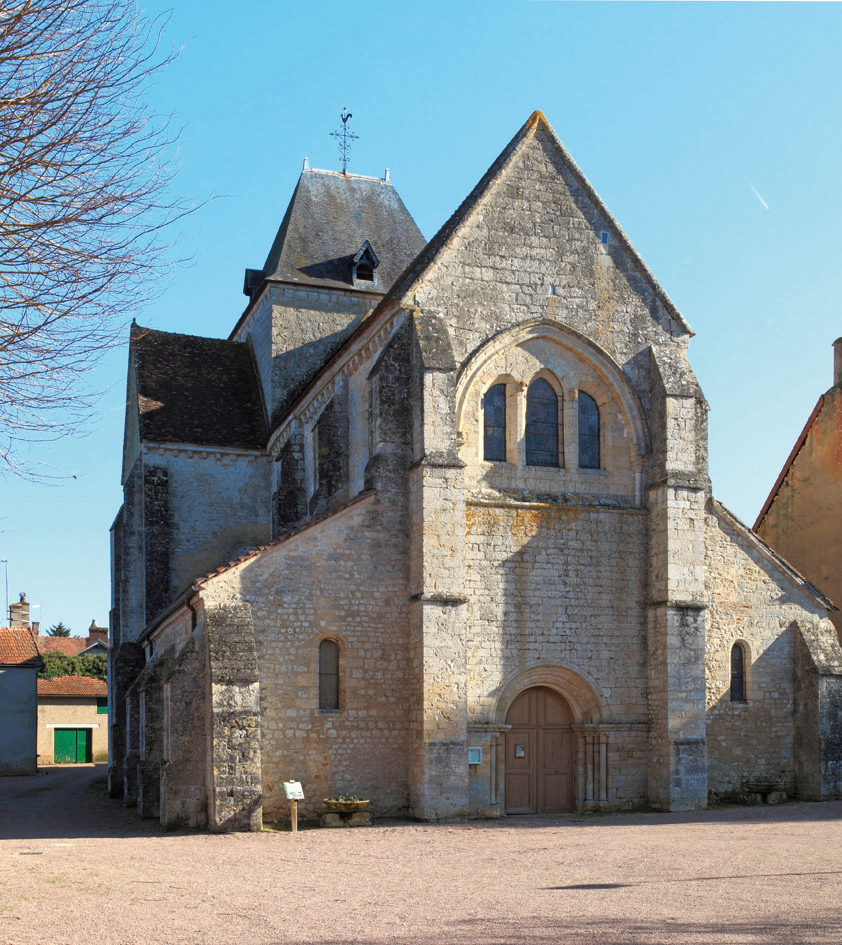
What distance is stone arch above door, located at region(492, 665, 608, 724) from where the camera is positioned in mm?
17375

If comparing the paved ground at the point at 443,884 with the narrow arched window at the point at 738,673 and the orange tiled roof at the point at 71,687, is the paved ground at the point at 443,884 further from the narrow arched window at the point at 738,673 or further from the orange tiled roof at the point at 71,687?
the orange tiled roof at the point at 71,687

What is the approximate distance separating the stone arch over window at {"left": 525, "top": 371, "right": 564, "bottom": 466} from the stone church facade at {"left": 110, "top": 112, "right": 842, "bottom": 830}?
2.0 inches

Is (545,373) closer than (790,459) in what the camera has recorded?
Yes

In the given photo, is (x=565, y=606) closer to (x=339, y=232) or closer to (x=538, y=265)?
(x=538, y=265)

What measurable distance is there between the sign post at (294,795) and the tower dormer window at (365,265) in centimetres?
1581

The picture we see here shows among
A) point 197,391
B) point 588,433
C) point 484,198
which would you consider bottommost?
point 588,433

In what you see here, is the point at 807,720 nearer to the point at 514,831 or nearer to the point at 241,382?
the point at 514,831

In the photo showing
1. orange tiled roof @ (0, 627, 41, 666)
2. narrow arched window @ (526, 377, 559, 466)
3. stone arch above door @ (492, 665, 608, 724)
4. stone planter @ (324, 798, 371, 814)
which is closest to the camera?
stone planter @ (324, 798, 371, 814)

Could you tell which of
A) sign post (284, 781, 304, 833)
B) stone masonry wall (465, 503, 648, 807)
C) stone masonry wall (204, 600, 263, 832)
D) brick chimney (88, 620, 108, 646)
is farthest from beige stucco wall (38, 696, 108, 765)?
stone masonry wall (465, 503, 648, 807)

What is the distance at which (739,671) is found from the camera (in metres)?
19.2

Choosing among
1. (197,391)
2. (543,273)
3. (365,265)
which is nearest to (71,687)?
(197,391)

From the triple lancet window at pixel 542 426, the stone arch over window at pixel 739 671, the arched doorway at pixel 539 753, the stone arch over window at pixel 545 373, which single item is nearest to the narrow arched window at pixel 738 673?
the stone arch over window at pixel 739 671

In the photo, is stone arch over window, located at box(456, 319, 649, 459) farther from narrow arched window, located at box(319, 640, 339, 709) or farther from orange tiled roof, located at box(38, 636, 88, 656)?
orange tiled roof, located at box(38, 636, 88, 656)

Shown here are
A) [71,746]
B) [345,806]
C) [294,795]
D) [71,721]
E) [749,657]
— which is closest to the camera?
[294,795]
